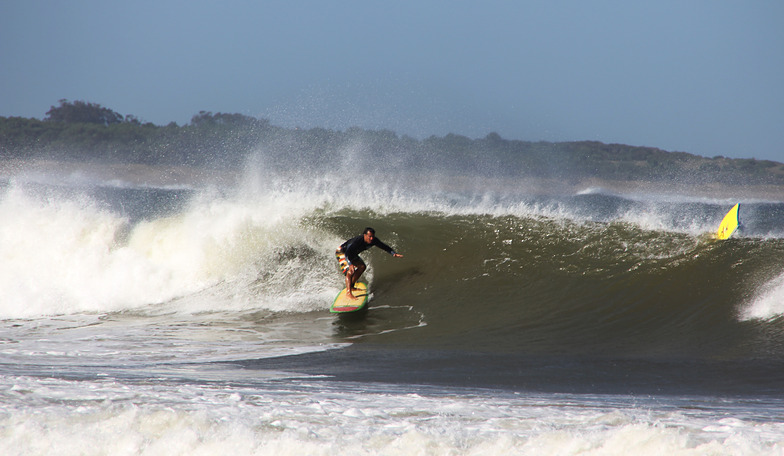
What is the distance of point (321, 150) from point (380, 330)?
36578 mm

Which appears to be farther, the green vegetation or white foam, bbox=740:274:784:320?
the green vegetation

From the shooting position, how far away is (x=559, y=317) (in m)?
8.97

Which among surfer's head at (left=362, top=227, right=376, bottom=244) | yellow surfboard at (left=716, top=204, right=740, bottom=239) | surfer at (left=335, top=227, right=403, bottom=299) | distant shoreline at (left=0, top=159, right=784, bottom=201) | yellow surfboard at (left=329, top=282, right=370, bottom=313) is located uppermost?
distant shoreline at (left=0, top=159, right=784, bottom=201)

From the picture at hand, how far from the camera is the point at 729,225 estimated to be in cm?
1116

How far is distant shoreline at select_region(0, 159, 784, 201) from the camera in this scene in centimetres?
5309

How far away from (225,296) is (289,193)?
359 centimetres

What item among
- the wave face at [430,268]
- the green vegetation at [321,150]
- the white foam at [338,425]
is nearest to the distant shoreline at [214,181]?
the green vegetation at [321,150]

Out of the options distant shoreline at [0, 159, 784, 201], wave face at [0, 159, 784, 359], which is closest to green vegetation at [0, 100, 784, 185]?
distant shoreline at [0, 159, 784, 201]

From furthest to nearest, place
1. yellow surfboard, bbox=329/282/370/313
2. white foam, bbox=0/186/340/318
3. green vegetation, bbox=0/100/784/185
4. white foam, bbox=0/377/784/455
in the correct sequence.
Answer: green vegetation, bbox=0/100/784/185 → white foam, bbox=0/186/340/318 → yellow surfboard, bbox=329/282/370/313 → white foam, bbox=0/377/784/455

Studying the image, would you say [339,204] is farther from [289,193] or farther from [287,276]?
[287,276]

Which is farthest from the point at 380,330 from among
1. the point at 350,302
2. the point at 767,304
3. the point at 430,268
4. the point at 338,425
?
the point at 767,304

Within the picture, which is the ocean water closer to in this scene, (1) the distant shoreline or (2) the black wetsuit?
(2) the black wetsuit

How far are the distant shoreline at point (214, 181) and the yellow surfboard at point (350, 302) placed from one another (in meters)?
38.0

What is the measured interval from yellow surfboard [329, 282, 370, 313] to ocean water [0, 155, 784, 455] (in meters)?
0.19
